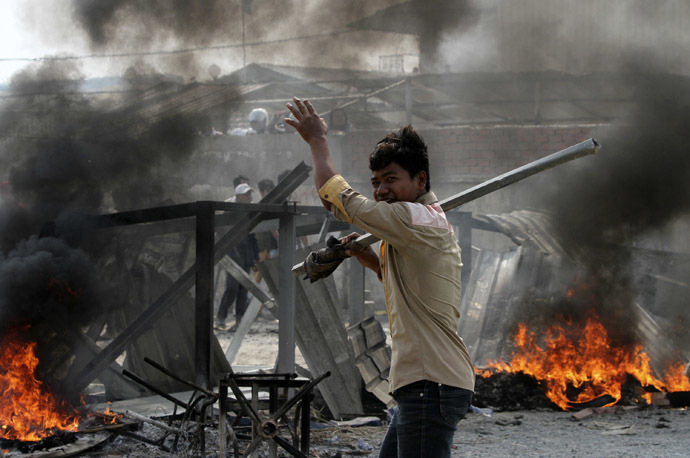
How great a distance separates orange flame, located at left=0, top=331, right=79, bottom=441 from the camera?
17.7 feet

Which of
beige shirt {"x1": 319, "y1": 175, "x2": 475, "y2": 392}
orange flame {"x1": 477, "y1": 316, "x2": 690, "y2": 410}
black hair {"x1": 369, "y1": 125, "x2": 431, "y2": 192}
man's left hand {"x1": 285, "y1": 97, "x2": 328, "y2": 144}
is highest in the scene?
A: man's left hand {"x1": 285, "y1": 97, "x2": 328, "y2": 144}

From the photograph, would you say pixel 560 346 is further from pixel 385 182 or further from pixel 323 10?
pixel 323 10

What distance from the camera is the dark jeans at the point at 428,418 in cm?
247

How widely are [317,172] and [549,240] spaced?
7584 millimetres

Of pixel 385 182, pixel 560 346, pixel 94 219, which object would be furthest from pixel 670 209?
pixel 385 182

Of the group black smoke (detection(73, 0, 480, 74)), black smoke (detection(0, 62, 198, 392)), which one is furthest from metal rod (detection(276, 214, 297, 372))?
black smoke (detection(73, 0, 480, 74))

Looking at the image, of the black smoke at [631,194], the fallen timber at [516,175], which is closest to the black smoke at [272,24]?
the black smoke at [631,194]

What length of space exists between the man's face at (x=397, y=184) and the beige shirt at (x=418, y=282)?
72 millimetres

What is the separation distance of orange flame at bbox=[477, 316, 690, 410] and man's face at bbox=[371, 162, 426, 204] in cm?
542

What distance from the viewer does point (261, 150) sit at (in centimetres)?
1408

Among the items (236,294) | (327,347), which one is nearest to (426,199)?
(327,347)

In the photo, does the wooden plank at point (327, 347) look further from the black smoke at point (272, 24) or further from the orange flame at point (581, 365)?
the black smoke at point (272, 24)

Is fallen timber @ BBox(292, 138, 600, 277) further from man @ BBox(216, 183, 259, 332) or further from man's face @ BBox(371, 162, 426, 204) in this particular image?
man @ BBox(216, 183, 259, 332)

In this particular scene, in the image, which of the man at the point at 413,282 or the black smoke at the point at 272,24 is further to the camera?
the black smoke at the point at 272,24
